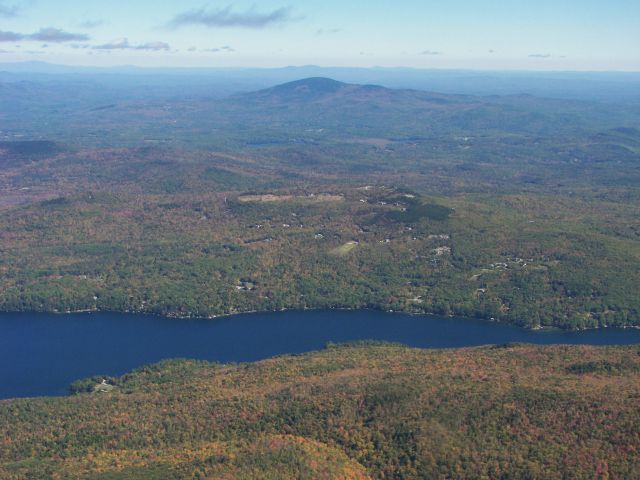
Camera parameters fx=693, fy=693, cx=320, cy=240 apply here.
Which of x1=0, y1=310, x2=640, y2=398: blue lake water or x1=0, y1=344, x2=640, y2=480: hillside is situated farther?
x1=0, y1=310, x2=640, y2=398: blue lake water

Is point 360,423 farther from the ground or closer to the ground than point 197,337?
farther from the ground

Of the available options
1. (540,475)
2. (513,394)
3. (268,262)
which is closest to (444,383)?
(513,394)

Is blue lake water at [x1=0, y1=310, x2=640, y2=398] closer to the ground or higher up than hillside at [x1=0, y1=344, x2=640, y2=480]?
closer to the ground

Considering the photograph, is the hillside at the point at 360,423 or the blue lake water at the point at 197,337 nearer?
the hillside at the point at 360,423

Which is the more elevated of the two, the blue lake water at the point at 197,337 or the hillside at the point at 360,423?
the hillside at the point at 360,423
